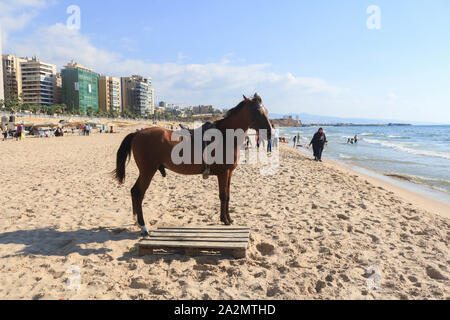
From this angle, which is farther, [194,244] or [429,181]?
[429,181]

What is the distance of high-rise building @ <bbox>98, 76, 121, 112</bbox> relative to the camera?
474 feet

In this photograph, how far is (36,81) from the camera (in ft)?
384

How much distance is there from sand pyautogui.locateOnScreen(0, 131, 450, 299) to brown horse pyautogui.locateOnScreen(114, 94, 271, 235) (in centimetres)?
113

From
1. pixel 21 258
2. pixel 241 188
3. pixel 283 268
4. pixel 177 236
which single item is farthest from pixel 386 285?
pixel 241 188

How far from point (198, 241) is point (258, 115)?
242 centimetres

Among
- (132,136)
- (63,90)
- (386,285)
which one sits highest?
(63,90)

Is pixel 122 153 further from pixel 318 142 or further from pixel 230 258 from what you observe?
pixel 318 142

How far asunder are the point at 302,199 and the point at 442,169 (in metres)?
14.4

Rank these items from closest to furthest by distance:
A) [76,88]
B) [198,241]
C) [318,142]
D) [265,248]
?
[198,241]
[265,248]
[318,142]
[76,88]

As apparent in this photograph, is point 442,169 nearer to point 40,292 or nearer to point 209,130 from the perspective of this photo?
point 209,130

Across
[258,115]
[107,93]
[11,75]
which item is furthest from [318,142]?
[107,93]

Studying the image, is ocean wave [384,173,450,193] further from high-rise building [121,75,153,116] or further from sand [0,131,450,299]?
high-rise building [121,75,153,116]

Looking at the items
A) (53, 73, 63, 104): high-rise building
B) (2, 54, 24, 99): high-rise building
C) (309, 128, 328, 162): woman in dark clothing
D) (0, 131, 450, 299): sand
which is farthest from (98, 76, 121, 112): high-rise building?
(0, 131, 450, 299): sand
